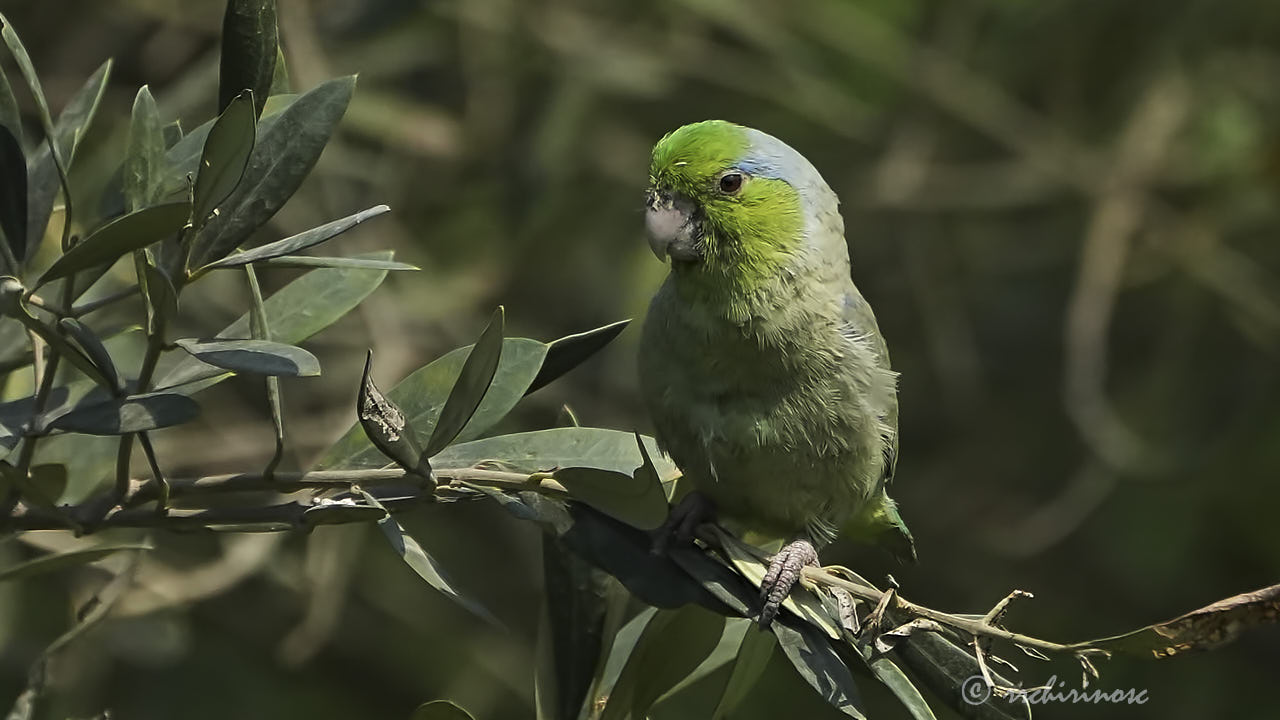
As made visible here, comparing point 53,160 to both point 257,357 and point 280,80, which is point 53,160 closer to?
point 280,80

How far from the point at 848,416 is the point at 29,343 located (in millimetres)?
1273

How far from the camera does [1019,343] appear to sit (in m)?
5.09

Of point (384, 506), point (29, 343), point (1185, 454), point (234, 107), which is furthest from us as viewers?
point (1185, 454)

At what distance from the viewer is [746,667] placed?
1.91 m

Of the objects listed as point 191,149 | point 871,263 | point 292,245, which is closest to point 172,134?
point 191,149

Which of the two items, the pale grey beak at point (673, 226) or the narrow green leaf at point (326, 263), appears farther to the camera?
the pale grey beak at point (673, 226)

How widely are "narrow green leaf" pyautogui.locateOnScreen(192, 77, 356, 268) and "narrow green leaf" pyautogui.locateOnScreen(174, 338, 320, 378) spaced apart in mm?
119

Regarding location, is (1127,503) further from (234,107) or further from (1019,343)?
(234,107)

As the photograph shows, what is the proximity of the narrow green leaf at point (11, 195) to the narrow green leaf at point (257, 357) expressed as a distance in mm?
226

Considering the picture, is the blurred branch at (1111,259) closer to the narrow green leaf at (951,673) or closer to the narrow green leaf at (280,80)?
the narrow green leaf at (951,673)

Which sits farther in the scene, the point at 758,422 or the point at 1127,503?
the point at 1127,503

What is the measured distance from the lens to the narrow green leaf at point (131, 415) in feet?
4.81

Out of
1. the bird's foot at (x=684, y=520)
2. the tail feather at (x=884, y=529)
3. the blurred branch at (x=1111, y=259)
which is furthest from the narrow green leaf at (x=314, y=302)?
the blurred branch at (x=1111, y=259)

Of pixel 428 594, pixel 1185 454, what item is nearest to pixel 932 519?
pixel 1185 454
